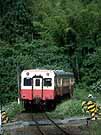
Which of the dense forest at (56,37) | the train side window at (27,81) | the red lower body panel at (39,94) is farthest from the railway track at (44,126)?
the dense forest at (56,37)

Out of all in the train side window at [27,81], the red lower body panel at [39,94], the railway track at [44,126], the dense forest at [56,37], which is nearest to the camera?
the railway track at [44,126]

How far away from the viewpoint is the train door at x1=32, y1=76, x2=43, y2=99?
31844 millimetres

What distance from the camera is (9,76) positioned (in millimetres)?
40250

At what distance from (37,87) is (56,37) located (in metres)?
18.9

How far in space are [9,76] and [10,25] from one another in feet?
42.9

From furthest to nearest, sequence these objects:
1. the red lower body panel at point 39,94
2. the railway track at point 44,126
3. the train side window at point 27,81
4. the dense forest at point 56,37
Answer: the dense forest at point 56,37
the train side window at point 27,81
the red lower body panel at point 39,94
the railway track at point 44,126

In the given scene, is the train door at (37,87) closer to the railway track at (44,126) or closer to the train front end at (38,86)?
the train front end at (38,86)

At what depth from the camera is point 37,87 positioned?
32094 mm

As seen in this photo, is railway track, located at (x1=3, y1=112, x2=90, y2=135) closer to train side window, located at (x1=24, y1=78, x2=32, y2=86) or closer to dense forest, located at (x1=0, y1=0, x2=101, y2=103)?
train side window, located at (x1=24, y1=78, x2=32, y2=86)

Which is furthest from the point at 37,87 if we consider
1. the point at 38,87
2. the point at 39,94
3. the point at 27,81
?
the point at 27,81

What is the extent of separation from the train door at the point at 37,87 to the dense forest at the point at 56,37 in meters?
9.77

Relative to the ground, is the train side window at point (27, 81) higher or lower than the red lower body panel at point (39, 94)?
higher

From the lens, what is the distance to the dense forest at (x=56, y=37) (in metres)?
46.1

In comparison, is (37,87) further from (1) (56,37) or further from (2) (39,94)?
(1) (56,37)
